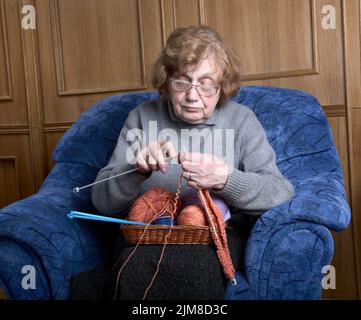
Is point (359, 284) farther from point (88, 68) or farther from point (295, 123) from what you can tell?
point (88, 68)

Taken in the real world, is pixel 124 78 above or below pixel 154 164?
above

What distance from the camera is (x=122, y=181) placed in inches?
58.4

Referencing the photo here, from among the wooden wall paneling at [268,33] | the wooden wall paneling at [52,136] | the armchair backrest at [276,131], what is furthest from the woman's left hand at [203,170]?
the wooden wall paneling at [52,136]

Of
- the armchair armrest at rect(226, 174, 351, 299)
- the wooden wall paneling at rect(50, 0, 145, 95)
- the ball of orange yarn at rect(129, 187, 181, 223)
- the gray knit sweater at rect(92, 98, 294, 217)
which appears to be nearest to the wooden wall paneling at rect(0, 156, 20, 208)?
the wooden wall paneling at rect(50, 0, 145, 95)

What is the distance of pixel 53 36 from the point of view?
2531 millimetres

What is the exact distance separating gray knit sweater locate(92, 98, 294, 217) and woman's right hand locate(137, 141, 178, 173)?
78mm

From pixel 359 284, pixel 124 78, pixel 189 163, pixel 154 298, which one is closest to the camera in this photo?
pixel 154 298

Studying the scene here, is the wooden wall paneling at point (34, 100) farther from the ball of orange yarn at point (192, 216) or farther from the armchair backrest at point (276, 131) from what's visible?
the ball of orange yarn at point (192, 216)

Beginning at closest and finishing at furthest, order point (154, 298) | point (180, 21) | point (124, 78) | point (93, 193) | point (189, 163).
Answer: point (154, 298) < point (189, 163) < point (93, 193) < point (180, 21) < point (124, 78)

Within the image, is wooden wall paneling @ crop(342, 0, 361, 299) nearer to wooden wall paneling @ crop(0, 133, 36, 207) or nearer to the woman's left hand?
the woman's left hand
